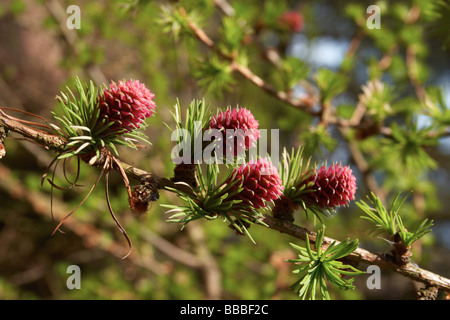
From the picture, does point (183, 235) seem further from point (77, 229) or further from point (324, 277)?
point (324, 277)

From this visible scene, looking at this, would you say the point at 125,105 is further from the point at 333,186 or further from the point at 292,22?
the point at 292,22

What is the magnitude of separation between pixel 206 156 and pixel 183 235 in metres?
1.30

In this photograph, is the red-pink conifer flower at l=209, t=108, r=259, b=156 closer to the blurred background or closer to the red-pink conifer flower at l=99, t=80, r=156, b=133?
the red-pink conifer flower at l=99, t=80, r=156, b=133

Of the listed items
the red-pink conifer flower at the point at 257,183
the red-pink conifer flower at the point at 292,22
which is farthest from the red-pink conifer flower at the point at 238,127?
the red-pink conifer flower at the point at 292,22

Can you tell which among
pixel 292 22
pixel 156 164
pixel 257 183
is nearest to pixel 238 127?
pixel 257 183

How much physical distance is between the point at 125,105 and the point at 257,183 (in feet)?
0.49

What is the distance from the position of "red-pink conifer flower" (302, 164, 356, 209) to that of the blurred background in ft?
1.43

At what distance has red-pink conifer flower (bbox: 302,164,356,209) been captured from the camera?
14.3 inches

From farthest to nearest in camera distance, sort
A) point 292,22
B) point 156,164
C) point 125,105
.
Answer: point 156,164
point 292,22
point 125,105

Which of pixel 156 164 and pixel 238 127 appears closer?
pixel 238 127

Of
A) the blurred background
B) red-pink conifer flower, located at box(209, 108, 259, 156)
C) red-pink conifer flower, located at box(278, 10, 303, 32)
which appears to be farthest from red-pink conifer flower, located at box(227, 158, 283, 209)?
red-pink conifer flower, located at box(278, 10, 303, 32)

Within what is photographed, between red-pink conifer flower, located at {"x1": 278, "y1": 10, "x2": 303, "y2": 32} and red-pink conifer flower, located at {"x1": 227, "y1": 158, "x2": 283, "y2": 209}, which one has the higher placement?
red-pink conifer flower, located at {"x1": 278, "y1": 10, "x2": 303, "y2": 32}

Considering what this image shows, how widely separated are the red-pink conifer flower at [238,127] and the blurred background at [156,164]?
44cm

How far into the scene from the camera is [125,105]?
331 millimetres
